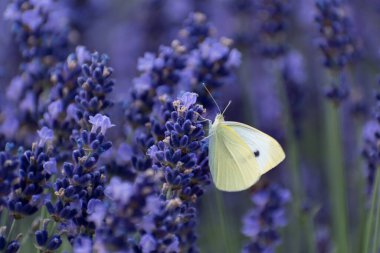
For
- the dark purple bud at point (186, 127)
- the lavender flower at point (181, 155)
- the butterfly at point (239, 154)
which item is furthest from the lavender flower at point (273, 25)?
the dark purple bud at point (186, 127)

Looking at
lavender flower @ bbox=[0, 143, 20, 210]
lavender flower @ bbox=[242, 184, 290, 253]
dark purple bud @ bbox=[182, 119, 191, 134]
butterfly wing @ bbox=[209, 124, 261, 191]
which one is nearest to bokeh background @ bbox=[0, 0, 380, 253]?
lavender flower @ bbox=[242, 184, 290, 253]

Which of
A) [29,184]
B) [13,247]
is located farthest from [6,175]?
[13,247]

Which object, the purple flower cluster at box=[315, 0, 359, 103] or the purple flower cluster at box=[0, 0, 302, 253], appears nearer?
the purple flower cluster at box=[0, 0, 302, 253]

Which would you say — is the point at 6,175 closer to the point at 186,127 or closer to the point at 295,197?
the point at 186,127

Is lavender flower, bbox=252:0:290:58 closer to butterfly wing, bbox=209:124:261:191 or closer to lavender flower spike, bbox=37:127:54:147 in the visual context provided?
butterfly wing, bbox=209:124:261:191

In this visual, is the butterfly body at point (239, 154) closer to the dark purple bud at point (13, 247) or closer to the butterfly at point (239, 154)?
the butterfly at point (239, 154)

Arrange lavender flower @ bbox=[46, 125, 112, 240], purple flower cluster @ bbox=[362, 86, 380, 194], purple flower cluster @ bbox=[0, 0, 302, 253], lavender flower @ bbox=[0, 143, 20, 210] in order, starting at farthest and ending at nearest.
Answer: purple flower cluster @ bbox=[362, 86, 380, 194], lavender flower @ bbox=[0, 143, 20, 210], lavender flower @ bbox=[46, 125, 112, 240], purple flower cluster @ bbox=[0, 0, 302, 253]

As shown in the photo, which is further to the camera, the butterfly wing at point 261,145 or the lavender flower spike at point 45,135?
the butterfly wing at point 261,145
